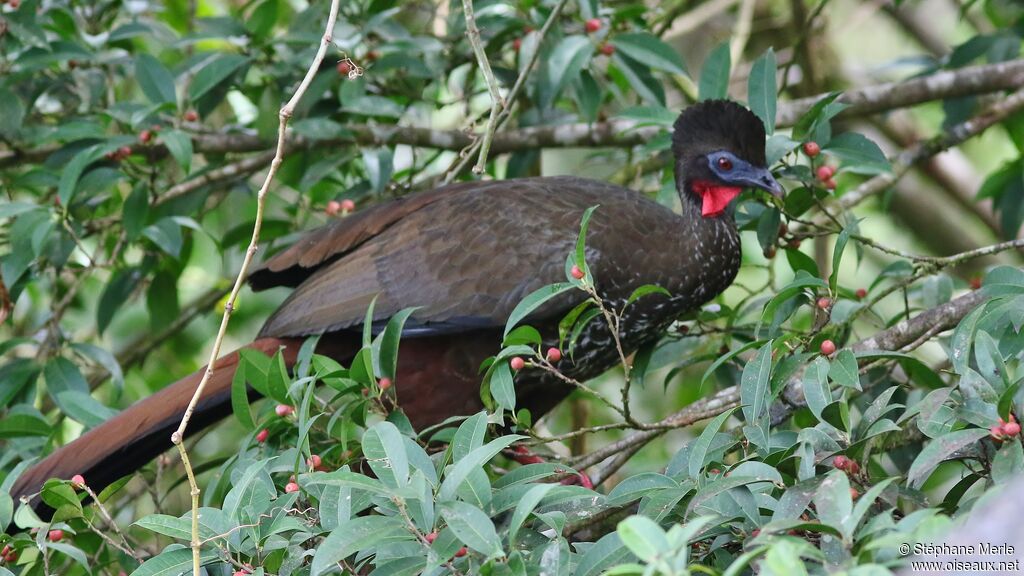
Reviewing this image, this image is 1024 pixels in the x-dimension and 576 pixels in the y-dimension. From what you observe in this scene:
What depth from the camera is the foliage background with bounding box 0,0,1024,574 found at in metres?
2.11

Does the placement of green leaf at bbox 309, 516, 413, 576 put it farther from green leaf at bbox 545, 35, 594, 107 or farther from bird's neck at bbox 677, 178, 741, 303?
green leaf at bbox 545, 35, 594, 107

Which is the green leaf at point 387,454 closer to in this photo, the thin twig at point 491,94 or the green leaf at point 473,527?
the green leaf at point 473,527

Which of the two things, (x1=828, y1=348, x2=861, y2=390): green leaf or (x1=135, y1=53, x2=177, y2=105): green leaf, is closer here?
(x1=828, y1=348, x2=861, y2=390): green leaf

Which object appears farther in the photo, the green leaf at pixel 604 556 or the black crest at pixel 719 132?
the black crest at pixel 719 132

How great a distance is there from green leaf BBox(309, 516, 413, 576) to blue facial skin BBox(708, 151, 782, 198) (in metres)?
1.85

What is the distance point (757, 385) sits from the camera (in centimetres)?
243

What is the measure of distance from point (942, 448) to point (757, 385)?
1.62 feet

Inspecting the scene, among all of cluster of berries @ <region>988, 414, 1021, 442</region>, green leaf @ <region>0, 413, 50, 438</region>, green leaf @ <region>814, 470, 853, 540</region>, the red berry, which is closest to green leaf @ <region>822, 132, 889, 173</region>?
the red berry

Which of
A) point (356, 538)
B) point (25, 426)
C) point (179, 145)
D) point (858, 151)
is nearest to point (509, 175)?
point (179, 145)

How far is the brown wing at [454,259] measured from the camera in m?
3.53

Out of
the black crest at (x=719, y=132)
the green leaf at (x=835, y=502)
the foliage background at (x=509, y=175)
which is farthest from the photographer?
the black crest at (x=719, y=132)

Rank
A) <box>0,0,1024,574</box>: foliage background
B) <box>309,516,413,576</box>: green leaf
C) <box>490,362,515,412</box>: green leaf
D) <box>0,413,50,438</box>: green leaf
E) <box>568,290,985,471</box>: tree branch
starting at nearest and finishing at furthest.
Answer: <box>309,516,413,576</box>: green leaf
<box>0,0,1024,574</box>: foliage background
<box>490,362,515,412</box>: green leaf
<box>568,290,985,471</box>: tree branch
<box>0,413,50,438</box>: green leaf

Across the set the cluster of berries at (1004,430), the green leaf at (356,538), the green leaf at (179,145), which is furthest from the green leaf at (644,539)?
the green leaf at (179,145)

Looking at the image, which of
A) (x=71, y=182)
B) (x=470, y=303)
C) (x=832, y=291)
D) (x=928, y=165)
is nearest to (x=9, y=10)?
(x=71, y=182)
